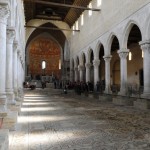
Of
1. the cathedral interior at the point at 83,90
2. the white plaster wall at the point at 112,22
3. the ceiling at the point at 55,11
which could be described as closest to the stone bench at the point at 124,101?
the cathedral interior at the point at 83,90

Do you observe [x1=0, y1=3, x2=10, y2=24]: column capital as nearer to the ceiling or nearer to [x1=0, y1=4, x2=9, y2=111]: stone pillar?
[x1=0, y1=4, x2=9, y2=111]: stone pillar

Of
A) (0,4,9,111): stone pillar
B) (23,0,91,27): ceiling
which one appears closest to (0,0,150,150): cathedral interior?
(0,4,9,111): stone pillar

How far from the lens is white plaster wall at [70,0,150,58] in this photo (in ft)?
53.9

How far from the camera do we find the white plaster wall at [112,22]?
1644 cm

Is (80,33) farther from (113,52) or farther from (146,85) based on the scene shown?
(146,85)

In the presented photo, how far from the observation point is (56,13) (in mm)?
37062

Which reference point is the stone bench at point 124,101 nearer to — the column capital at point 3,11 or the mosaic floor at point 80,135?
the mosaic floor at point 80,135

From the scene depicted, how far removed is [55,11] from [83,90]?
1427 centimetres

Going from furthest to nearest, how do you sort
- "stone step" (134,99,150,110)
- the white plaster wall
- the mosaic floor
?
the white plaster wall → "stone step" (134,99,150,110) → the mosaic floor

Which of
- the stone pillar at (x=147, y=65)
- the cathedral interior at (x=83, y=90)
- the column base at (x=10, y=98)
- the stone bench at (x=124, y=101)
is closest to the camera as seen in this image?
the cathedral interior at (x=83, y=90)

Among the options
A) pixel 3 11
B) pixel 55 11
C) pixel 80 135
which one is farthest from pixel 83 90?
pixel 80 135

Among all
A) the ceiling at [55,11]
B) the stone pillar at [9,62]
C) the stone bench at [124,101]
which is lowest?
the stone bench at [124,101]

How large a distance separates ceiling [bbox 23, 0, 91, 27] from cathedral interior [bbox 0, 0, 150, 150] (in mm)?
142

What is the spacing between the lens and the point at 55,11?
1415 inches
